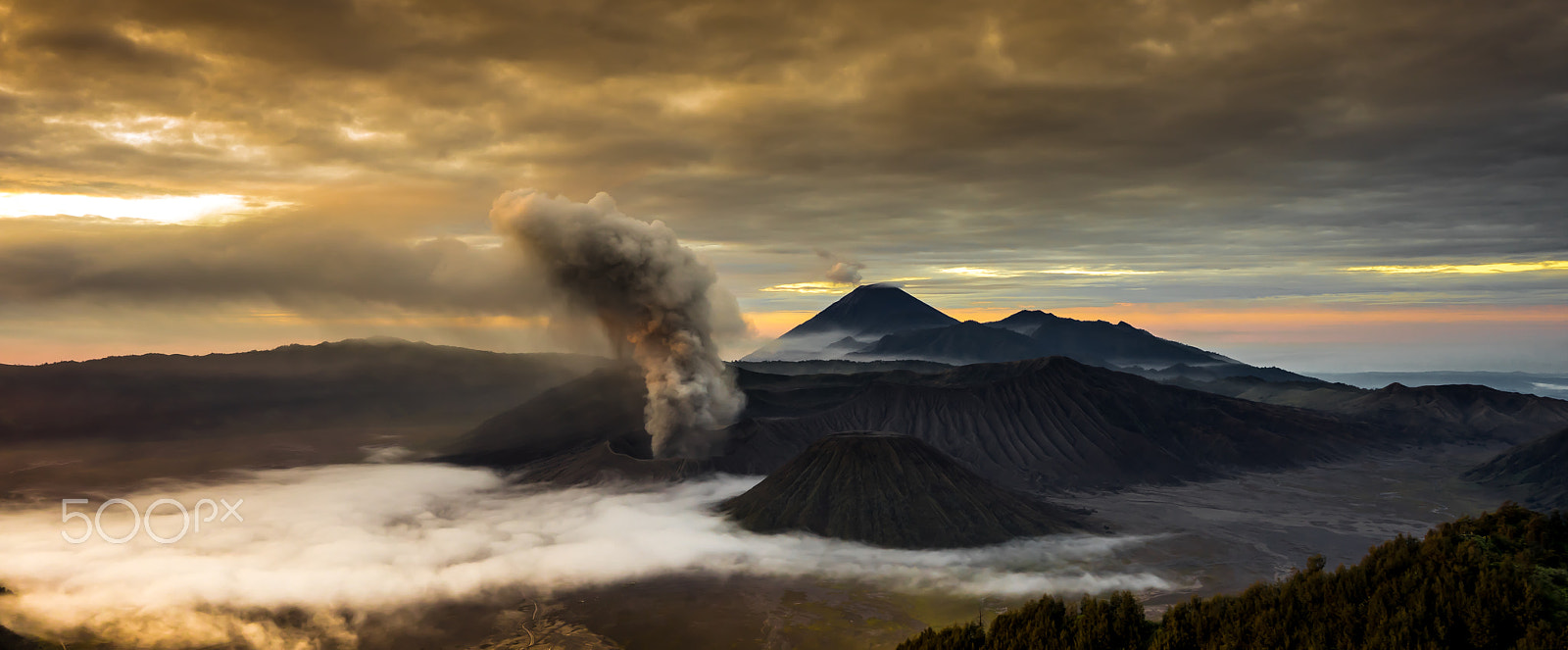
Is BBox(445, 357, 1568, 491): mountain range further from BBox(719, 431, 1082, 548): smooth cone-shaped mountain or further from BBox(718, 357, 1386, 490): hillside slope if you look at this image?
BBox(719, 431, 1082, 548): smooth cone-shaped mountain

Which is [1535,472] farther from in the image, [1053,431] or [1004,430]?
[1004,430]

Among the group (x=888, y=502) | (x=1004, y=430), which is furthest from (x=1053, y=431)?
(x=888, y=502)

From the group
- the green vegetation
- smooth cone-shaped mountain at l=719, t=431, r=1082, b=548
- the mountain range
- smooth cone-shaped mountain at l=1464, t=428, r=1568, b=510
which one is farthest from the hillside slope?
the green vegetation

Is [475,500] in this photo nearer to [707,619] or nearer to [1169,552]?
[707,619]

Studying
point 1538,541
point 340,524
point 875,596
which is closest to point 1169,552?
point 875,596

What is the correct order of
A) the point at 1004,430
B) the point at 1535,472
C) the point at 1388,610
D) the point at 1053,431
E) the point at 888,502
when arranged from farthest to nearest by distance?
the point at 1053,431
the point at 1004,430
the point at 1535,472
the point at 888,502
the point at 1388,610

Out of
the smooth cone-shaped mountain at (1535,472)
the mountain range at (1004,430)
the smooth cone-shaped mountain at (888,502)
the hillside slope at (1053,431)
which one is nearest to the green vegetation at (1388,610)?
the smooth cone-shaped mountain at (888,502)

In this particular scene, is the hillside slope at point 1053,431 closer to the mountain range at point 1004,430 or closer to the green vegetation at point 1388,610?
the mountain range at point 1004,430
